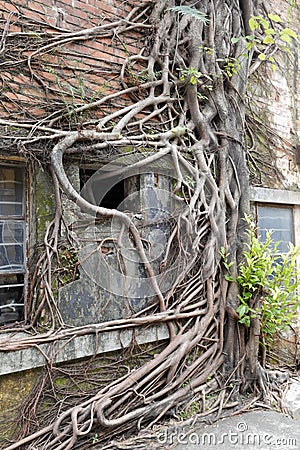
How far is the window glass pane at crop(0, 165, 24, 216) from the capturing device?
103 inches

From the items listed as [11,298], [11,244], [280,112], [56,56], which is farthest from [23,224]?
[280,112]

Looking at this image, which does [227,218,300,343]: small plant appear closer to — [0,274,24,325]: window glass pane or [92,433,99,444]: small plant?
[92,433,99,444]: small plant

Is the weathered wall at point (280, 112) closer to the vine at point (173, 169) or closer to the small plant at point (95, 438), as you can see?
the vine at point (173, 169)

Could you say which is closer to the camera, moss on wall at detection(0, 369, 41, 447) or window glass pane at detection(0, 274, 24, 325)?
moss on wall at detection(0, 369, 41, 447)

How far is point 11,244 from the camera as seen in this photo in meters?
2.62

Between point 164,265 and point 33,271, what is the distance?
980mm

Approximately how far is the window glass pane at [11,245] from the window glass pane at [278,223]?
235 cm

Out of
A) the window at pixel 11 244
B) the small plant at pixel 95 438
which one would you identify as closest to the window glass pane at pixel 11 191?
the window at pixel 11 244

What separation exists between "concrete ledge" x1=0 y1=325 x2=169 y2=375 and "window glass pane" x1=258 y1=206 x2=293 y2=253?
1639 mm

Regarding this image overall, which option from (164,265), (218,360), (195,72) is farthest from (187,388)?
(195,72)

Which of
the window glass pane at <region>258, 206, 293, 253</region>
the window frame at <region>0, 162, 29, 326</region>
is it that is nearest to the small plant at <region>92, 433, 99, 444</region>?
the window frame at <region>0, 162, 29, 326</region>

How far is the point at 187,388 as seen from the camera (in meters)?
2.97

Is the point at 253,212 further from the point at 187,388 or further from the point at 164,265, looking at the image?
the point at 187,388

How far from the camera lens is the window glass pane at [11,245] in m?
2.59
